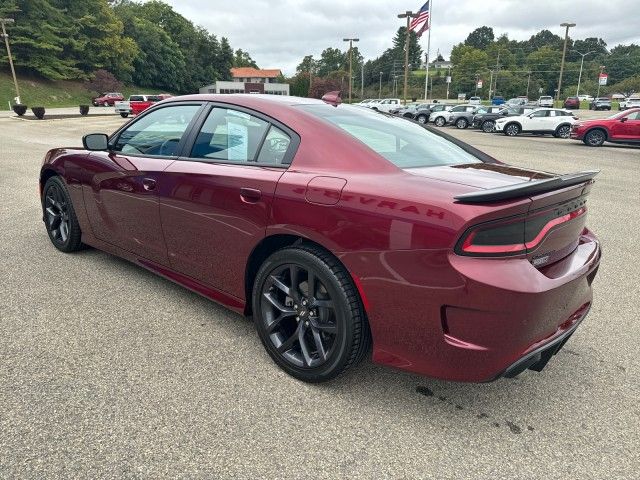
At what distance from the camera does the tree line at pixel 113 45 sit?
183 ft

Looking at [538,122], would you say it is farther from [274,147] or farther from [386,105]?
[274,147]

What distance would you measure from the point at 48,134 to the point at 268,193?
20586 millimetres

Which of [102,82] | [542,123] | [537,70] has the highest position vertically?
[537,70]

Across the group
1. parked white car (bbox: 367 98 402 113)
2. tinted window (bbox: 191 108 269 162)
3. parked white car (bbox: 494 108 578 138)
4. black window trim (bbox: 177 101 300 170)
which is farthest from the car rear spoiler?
parked white car (bbox: 367 98 402 113)

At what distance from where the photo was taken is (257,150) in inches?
105

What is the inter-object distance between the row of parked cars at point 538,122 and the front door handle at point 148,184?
8.92 metres

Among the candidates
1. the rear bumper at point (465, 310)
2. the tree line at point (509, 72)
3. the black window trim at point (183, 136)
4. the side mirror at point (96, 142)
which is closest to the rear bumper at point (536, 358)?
the rear bumper at point (465, 310)

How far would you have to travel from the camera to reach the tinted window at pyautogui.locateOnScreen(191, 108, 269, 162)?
2.71 meters

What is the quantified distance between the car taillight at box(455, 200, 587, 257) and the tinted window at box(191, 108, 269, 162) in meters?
1.37

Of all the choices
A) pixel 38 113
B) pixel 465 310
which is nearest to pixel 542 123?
pixel 465 310

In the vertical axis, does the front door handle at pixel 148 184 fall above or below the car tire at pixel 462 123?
above

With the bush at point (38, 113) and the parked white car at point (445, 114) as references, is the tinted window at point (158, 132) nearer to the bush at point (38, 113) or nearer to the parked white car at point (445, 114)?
the parked white car at point (445, 114)

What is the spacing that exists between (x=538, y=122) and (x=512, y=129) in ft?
4.28

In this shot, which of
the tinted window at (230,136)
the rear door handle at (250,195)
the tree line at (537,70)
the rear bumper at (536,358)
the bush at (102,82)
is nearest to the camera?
the rear bumper at (536,358)
